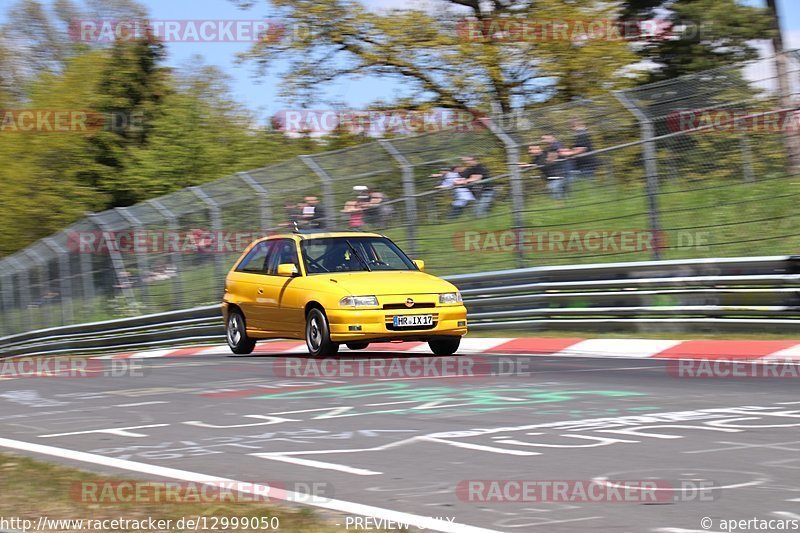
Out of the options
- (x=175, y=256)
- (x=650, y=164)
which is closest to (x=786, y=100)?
(x=650, y=164)

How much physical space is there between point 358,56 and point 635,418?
24397 mm

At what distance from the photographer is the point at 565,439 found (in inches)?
282

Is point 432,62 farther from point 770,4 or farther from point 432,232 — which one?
point 432,232

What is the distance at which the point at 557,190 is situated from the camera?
50.9ft

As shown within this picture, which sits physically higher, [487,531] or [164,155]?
[164,155]

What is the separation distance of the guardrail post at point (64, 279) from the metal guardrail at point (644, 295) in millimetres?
12295

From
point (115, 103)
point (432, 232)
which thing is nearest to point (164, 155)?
point (115, 103)

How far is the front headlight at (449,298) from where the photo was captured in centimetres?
1393

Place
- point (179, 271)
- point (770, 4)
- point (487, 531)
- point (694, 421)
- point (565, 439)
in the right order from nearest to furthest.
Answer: point (487, 531) < point (565, 439) < point (694, 421) < point (179, 271) < point (770, 4)

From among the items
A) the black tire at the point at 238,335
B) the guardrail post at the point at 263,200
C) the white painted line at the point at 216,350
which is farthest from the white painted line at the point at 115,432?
the guardrail post at the point at 263,200

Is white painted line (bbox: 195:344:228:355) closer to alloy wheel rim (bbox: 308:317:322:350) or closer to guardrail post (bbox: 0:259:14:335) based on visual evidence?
alloy wheel rim (bbox: 308:317:322:350)

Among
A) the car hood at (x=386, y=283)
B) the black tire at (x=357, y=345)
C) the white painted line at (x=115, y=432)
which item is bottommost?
the white painted line at (x=115, y=432)

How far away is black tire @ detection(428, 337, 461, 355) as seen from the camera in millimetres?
14398

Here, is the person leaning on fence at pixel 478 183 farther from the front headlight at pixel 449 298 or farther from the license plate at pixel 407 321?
the license plate at pixel 407 321
